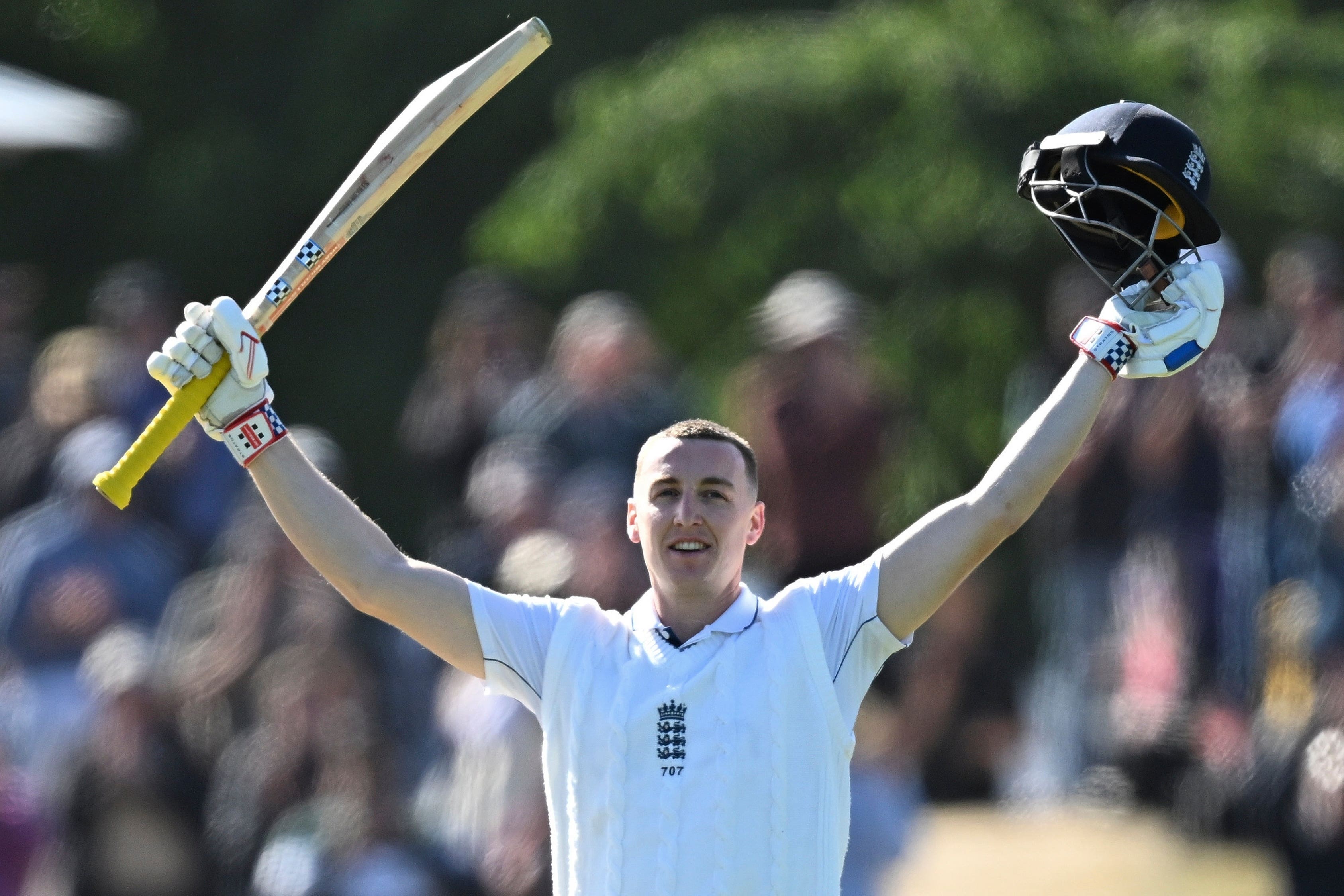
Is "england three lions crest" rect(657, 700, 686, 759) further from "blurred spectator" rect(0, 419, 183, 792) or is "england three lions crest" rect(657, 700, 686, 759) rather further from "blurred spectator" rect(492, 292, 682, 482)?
"blurred spectator" rect(0, 419, 183, 792)

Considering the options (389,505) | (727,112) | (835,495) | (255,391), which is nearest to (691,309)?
(727,112)

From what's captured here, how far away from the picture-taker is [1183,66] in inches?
355

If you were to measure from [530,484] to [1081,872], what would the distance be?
2598 millimetres

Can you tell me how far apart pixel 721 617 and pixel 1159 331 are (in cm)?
105

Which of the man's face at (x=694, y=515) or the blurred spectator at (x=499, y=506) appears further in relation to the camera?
the blurred spectator at (x=499, y=506)

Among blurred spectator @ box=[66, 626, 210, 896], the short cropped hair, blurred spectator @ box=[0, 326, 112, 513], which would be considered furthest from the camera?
blurred spectator @ box=[0, 326, 112, 513]

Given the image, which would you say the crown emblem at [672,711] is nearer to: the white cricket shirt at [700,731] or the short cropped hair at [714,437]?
the white cricket shirt at [700,731]

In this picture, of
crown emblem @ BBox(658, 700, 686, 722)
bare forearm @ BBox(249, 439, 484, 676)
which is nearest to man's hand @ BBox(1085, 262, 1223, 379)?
crown emblem @ BBox(658, 700, 686, 722)

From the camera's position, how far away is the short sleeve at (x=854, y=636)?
4047 millimetres

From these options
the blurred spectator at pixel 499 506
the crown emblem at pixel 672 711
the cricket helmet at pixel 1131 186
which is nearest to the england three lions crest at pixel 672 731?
the crown emblem at pixel 672 711

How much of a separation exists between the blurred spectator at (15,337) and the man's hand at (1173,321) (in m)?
6.05

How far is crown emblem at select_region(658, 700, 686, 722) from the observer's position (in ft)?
13.0

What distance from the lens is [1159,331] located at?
4.09 meters

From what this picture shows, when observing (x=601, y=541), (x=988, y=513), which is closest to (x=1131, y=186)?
(x=988, y=513)
